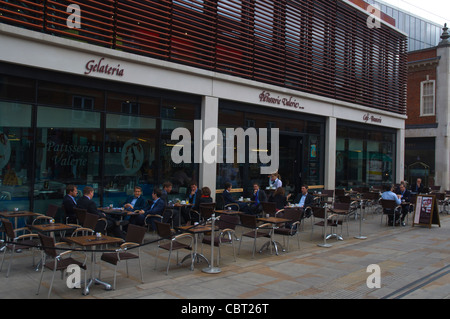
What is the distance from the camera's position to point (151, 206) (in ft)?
33.8

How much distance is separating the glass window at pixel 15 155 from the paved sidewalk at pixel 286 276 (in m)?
1.82

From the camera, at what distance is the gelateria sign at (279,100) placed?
50.2ft

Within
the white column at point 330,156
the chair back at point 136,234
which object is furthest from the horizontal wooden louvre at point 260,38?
the chair back at point 136,234

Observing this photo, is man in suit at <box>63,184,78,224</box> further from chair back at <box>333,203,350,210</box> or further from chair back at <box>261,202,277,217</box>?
chair back at <box>333,203,350,210</box>

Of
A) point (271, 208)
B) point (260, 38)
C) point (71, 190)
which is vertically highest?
point (260, 38)

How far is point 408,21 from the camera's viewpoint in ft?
169

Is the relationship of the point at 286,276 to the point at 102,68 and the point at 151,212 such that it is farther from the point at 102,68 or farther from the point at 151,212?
the point at 102,68

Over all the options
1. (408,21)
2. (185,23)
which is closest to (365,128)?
(185,23)

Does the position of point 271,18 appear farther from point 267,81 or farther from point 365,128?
point 365,128

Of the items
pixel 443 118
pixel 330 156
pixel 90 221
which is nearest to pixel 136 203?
pixel 90 221

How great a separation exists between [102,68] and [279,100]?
25.6 ft

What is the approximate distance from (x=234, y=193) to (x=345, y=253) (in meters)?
5.87

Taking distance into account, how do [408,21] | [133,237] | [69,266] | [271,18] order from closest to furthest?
[69,266] → [133,237] → [271,18] → [408,21]

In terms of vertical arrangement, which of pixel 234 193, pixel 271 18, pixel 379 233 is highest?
pixel 271 18
